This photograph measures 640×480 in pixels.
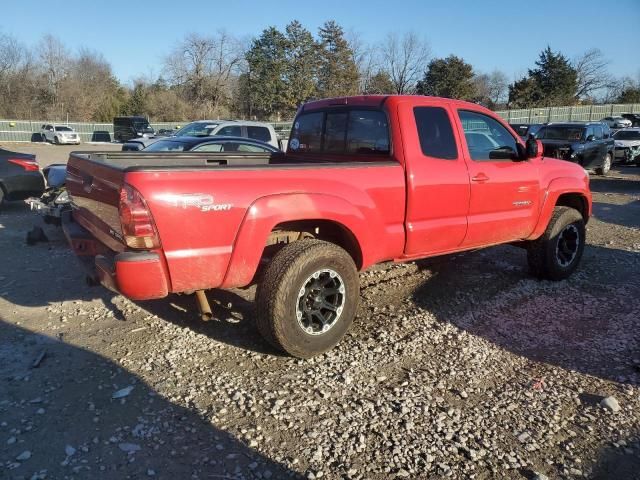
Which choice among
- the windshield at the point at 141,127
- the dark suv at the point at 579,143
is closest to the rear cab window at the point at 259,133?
the dark suv at the point at 579,143

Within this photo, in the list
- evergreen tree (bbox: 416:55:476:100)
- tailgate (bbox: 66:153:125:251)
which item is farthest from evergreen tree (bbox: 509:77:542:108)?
tailgate (bbox: 66:153:125:251)

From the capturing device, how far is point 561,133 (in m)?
16.5

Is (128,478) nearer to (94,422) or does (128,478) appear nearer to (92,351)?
(94,422)

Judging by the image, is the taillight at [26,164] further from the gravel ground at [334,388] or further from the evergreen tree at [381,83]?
the evergreen tree at [381,83]

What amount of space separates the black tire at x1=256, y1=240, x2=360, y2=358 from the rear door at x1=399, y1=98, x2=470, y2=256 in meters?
0.80

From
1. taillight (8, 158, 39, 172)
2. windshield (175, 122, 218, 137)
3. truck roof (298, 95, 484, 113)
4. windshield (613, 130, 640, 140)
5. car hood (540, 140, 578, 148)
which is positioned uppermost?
windshield (613, 130, 640, 140)

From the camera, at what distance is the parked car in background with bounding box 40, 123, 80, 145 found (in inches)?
1474

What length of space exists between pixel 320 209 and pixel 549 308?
2.85 m

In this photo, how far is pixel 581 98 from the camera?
7100 cm

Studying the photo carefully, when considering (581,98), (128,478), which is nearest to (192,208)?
(128,478)

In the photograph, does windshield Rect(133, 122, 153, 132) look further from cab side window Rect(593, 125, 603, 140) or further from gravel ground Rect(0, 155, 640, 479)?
gravel ground Rect(0, 155, 640, 479)

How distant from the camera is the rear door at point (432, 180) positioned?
4.22 m

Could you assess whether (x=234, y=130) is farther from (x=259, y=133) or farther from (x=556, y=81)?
(x=556, y=81)

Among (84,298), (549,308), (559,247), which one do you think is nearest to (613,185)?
(559,247)
